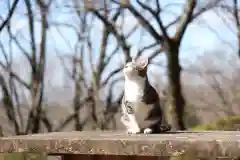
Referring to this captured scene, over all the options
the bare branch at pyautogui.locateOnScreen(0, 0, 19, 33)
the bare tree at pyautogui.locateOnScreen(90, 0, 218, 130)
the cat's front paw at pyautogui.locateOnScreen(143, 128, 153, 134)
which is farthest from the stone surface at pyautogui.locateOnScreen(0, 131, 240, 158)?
the bare branch at pyautogui.locateOnScreen(0, 0, 19, 33)

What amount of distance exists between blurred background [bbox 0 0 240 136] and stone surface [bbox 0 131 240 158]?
5.19 ft

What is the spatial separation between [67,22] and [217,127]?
1.35 m

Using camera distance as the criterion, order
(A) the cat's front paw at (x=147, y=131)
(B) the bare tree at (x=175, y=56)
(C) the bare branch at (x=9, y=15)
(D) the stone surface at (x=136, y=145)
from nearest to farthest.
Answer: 1. (D) the stone surface at (x=136, y=145)
2. (A) the cat's front paw at (x=147, y=131)
3. (B) the bare tree at (x=175, y=56)
4. (C) the bare branch at (x=9, y=15)

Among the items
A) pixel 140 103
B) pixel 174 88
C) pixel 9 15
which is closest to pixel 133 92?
pixel 140 103

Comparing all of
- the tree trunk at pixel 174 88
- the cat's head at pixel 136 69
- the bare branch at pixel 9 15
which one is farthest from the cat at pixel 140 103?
the bare branch at pixel 9 15

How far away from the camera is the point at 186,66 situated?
116 inches

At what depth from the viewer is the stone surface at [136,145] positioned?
1141mm

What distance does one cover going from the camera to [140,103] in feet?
5.05

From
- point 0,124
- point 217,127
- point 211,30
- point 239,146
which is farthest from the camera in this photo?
point 0,124

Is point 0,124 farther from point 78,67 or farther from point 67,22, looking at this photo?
point 67,22

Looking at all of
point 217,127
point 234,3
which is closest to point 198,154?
point 217,127

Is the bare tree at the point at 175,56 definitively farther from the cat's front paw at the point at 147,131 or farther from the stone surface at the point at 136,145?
the stone surface at the point at 136,145

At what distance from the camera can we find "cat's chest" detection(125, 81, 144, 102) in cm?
155

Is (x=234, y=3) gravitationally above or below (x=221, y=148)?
Answer: above
